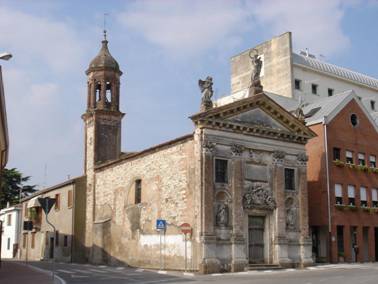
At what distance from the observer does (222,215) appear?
30.6 m

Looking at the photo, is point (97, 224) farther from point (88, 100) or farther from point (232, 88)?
point (232, 88)

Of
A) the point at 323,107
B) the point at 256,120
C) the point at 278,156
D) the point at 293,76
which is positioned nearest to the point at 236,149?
the point at 256,120

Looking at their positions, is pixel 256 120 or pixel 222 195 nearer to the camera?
pixel 222 195

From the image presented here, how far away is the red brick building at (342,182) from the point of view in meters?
38.4

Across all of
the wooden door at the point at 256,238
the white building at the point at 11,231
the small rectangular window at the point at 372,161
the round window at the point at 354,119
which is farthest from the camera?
the white building at the point at 11,231

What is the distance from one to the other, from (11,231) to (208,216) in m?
37.8

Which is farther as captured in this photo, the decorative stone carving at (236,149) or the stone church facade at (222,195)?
the decorative stone carving at (236,149)

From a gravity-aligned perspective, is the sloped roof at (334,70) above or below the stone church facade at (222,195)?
above

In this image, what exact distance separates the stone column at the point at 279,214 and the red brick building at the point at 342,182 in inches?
245

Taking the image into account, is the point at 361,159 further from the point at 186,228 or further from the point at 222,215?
the point at 186,228

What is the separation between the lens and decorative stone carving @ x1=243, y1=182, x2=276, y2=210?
1254 inches

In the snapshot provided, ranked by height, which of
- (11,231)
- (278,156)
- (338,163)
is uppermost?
(338,163)

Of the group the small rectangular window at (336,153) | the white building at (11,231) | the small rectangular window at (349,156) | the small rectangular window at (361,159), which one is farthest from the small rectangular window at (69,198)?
the small rectangular window at (361,159)

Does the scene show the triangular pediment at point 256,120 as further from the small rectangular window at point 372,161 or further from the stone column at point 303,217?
the small rectangular window at point 372,161
